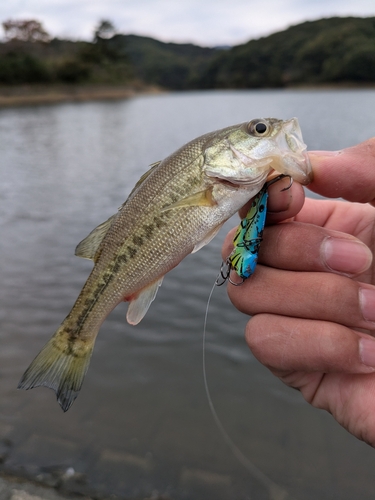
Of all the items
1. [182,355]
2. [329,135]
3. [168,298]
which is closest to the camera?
[182,355]

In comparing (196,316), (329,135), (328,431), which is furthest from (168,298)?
(329,135)

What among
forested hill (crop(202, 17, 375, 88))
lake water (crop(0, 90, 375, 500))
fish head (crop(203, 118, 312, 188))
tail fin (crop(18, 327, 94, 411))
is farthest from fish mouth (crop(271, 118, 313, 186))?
forested hill (crop(202, 17, 375, 88))

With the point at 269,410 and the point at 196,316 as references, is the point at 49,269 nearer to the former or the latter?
the point at 196,316

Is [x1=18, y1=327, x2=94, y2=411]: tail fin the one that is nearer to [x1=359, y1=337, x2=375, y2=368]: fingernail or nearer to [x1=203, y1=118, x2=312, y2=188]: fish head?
[x1=203, y1=118, x2=312, y2=188]: fish head

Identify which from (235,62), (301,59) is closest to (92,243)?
(301,59)

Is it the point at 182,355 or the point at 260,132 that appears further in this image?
the point at 182,355
